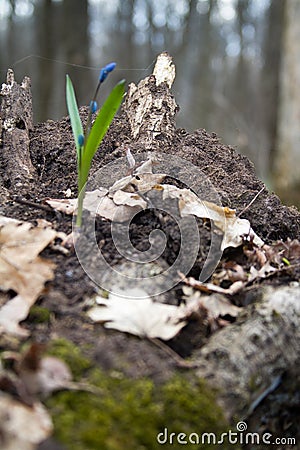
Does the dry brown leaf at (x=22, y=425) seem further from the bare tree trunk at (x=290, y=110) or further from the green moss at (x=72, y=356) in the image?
the bare tree trunk at (x=290, y=110)

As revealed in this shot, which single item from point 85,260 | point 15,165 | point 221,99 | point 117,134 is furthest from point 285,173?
point 221,99

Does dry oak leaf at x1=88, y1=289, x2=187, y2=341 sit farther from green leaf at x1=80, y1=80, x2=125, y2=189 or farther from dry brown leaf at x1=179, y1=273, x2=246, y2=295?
green leaf at x1=80, y1=80, x2=125, y2=189

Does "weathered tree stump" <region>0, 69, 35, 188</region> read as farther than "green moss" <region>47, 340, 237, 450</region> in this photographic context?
Yes

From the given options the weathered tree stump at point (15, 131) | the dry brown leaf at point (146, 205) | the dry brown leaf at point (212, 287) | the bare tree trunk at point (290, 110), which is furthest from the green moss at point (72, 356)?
the bare tree trunk at point (290, 110)

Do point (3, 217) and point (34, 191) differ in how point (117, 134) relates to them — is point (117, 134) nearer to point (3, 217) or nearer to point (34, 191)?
point (34, 191)

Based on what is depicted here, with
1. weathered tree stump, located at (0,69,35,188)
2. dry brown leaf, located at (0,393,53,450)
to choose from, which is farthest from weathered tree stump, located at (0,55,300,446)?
dry brown leaf, located at (0,393,53,450)

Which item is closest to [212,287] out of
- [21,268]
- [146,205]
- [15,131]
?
[146,205]
